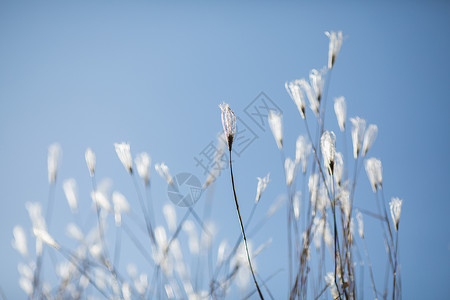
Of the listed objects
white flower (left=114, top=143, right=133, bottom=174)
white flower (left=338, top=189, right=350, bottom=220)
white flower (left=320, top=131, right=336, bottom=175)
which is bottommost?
white flower (left=338, top=189, right=350, bottom=220)

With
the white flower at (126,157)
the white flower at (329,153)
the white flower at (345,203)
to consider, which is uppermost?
the white flower at (126,157)

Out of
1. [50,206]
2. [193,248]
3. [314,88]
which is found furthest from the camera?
[193,248]

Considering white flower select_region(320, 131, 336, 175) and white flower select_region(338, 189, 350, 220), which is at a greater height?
white flower select_region(320, 131, 336, 175)

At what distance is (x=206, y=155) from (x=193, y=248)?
1.37 feet

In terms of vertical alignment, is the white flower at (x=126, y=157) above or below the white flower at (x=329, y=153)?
above

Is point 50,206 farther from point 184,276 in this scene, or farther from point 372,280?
point 372,280

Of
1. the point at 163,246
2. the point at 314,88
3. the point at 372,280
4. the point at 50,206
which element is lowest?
the point at 372,280

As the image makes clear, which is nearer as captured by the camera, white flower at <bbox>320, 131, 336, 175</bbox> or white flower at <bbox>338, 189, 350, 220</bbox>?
white flower at <bbox>320, 131, 336, 175</bbox>

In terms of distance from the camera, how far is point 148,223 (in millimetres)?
908

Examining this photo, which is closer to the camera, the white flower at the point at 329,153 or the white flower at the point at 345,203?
the white flower at the point at 329,153

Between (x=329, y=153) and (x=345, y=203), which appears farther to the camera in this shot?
(x=345, y=203)

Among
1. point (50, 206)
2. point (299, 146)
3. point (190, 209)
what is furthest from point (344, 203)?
point (50, 206)

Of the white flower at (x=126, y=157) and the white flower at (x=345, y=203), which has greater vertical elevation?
the white flower at (x=126, y=157)

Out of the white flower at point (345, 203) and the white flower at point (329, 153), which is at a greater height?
the white flower at point (329, 153)
